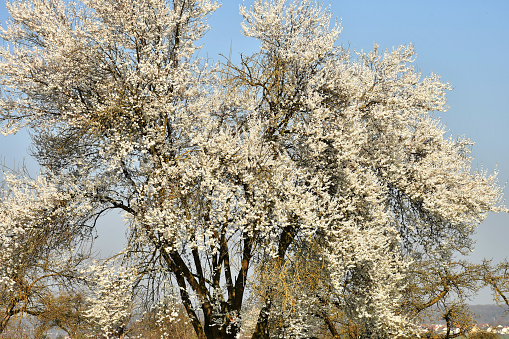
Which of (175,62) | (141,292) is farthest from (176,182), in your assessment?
(175,62)

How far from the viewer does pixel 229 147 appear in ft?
41.1

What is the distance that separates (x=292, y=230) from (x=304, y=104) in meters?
4.25

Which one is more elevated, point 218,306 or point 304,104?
point 304,104

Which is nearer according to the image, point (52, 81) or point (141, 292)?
point (141, 292)

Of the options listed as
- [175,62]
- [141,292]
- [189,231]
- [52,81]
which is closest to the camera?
[189,231]

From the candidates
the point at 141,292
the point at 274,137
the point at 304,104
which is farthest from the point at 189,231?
the point at 304,104

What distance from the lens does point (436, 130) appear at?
58.9 ft

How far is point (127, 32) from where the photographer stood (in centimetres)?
1382

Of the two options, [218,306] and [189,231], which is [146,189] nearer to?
[189,231]

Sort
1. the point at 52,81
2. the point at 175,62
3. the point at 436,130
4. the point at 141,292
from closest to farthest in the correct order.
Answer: the point at 141,292, the point at 52,81, the point at 175,62, the point at 436,130

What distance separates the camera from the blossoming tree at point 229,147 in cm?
1227

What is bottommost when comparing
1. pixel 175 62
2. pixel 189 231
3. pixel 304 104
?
pixel 189 231

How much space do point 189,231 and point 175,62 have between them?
6.12 m

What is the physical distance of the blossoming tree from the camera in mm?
12266
